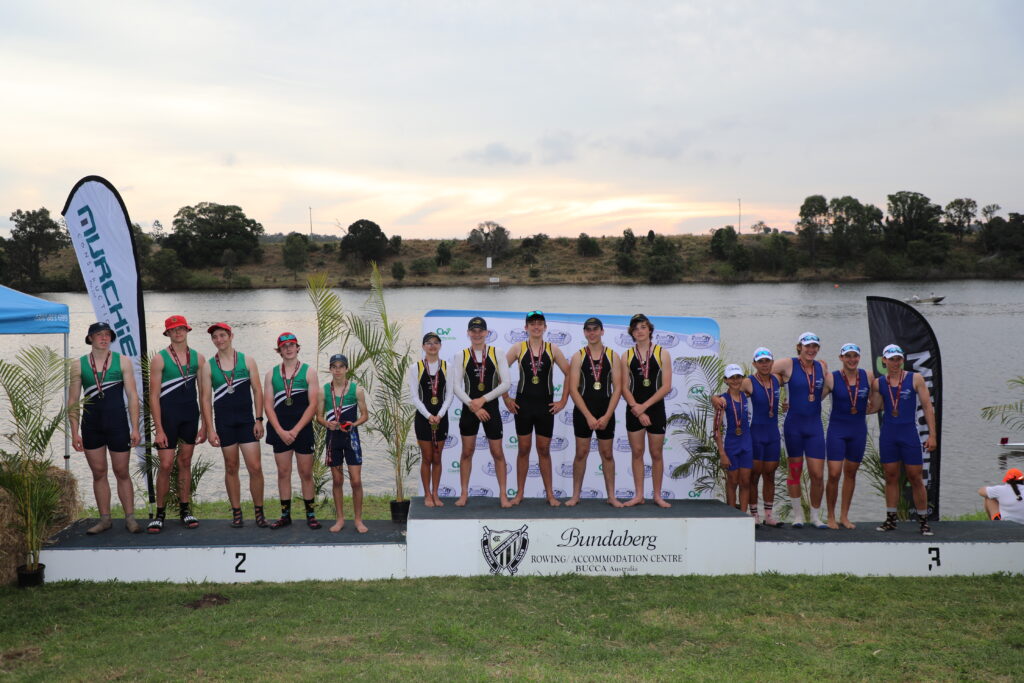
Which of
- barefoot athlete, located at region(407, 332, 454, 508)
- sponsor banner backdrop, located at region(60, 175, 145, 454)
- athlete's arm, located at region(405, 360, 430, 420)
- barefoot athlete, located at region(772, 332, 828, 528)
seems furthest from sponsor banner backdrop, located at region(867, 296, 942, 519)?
sponsor banner backdrop, located at region(60, 175, 145, 454)

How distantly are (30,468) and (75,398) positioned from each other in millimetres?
615

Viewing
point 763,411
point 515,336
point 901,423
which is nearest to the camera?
point 763,411

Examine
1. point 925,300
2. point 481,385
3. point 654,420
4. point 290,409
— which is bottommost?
point 654,420

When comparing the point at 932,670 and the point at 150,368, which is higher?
the point at 150,368

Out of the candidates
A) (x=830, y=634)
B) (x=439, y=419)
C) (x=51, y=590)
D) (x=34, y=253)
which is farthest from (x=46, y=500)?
(x=34, y=253)

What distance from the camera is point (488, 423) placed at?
6789 mm

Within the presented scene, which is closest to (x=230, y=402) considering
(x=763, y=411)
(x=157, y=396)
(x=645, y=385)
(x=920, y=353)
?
(x=157, y=396)

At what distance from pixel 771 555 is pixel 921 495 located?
1642 mm

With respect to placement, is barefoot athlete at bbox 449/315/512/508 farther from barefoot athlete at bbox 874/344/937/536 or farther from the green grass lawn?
barefoot athlete at bbox 874/344/937/536

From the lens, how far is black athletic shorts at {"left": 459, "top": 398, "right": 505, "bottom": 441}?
22.3ft

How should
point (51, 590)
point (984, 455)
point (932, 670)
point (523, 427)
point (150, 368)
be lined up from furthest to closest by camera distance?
point (984, 455) < point (523, 427) < point (150, 368) < point (51, 590) < point (932, 670)

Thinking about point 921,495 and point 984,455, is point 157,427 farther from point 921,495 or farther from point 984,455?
point 984,455

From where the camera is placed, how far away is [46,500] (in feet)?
19.4

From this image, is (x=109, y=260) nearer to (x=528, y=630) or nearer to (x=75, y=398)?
(x=75, y=398)
